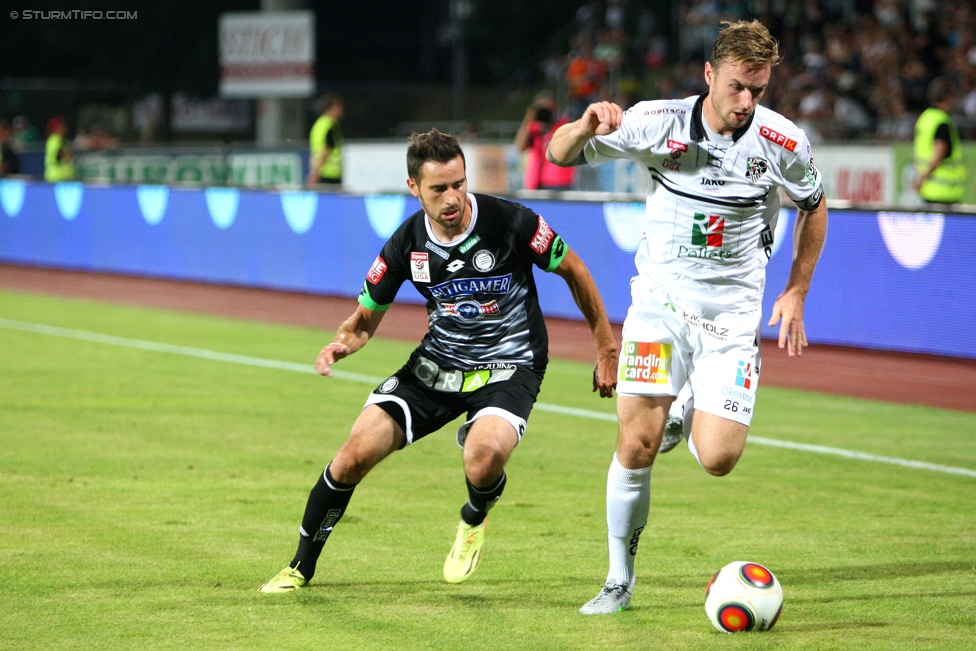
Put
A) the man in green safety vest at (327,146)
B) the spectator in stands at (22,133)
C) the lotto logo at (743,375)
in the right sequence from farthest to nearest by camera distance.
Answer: the spectator in stands at (22,133) < the man in green safety vest at (327,146) < the lotto logo at (743,375)

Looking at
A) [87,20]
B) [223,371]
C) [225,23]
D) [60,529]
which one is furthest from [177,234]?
[87,20]

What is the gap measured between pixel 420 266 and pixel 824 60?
20.2m

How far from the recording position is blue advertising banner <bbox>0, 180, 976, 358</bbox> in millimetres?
12047

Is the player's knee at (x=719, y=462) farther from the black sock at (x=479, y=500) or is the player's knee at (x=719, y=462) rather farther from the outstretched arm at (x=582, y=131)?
the outstretched arm at (x=582, y=131)

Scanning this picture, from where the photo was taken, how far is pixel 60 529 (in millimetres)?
6402

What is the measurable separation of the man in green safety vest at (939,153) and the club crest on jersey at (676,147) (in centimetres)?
1027

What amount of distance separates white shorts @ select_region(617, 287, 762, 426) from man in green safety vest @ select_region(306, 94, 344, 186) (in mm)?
15093

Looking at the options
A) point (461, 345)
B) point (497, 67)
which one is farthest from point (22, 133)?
point (461, 345)

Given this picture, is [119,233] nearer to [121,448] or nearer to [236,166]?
[236,166]

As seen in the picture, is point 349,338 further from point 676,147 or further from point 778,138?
point 778,138

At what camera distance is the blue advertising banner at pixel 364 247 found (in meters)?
12.0

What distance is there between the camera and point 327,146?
2031cm

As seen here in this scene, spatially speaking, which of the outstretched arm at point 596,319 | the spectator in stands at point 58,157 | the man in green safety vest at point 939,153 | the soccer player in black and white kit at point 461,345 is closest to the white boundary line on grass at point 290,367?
the outstretched arm at point 596,319

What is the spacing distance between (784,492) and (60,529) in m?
3.76
